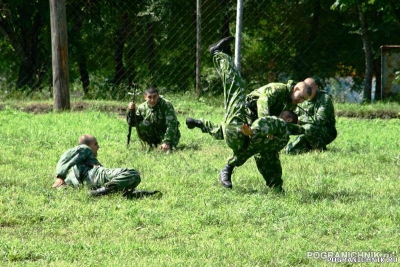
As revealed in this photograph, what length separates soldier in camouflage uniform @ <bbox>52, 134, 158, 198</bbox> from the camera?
9633 millimetres

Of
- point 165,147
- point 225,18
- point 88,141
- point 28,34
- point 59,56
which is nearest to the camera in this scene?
point 88,141

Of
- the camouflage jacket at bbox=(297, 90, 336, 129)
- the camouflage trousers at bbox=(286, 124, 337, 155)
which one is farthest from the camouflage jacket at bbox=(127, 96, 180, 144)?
the camouflage jacket at bbox=(297, 90, 336, 129)

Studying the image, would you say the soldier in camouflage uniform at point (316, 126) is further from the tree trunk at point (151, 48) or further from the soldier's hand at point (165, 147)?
the tree trunk at point (151, 48)

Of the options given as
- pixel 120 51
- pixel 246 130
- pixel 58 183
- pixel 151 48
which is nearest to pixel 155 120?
pixel 58 183

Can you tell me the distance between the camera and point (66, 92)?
17.7m

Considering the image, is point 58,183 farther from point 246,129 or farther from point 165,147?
point 165,147

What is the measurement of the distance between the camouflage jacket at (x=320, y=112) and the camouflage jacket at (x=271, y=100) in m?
3.34

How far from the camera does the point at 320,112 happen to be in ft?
45.6

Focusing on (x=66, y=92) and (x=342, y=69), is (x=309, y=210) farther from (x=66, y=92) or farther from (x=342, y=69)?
(x=342, y=69)

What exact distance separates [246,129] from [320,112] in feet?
14.8

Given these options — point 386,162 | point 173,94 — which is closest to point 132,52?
point 173,94

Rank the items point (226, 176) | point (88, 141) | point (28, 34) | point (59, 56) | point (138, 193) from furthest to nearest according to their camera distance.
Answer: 1. point (28, 34)
2. point (59, 56)
3. point (226, 176)
4. point (88, 141)
5. point (138, 193)

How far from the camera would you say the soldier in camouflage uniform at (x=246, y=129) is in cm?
984

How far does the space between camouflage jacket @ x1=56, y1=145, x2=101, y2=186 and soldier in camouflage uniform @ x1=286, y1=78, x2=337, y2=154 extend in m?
4.44
